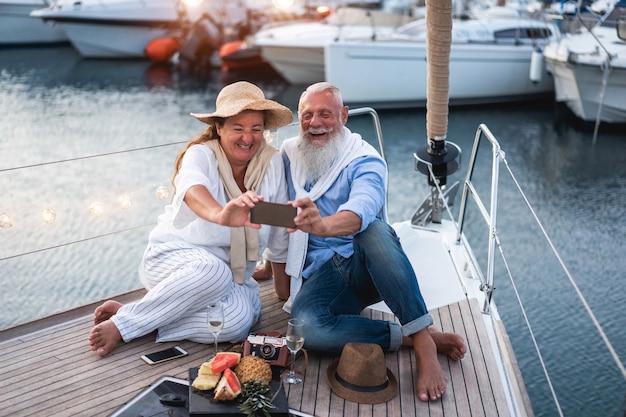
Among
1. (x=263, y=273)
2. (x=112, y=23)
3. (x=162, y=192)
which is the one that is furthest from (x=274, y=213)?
(x=112, y=23)

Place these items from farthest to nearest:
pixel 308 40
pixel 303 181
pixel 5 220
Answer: pixel 308 40
pixel 5 220
pixel 303 181

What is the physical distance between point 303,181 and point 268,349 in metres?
0.84

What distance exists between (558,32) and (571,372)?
9.46 meters

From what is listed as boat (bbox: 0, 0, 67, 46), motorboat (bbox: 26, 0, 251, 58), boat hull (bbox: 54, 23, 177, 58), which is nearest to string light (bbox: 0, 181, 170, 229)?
motorboat (bbox: 26, 0, 251, 58)

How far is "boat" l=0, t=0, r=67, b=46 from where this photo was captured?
811 inches

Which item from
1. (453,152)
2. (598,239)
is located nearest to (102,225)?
(453,152)

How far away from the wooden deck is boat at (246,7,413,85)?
10.3 metres

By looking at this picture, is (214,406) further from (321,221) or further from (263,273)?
(263,273)

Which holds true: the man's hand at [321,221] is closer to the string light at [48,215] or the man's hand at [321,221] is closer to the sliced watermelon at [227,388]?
the sliced watermelon at [227,388]

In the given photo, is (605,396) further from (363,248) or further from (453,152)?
(363,248)

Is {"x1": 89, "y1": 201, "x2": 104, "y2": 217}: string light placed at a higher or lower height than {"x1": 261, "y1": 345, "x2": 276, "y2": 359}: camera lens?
higher

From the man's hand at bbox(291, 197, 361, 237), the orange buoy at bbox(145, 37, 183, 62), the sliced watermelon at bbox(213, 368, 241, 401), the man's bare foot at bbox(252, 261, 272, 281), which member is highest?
the man's hand at bbox(291, 197, 361, 237)

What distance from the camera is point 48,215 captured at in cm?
366

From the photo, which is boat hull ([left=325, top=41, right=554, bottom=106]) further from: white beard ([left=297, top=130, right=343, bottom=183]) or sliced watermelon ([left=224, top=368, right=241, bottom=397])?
sliced watermelon ([left=224, top=368, right=241, bottom=397])
